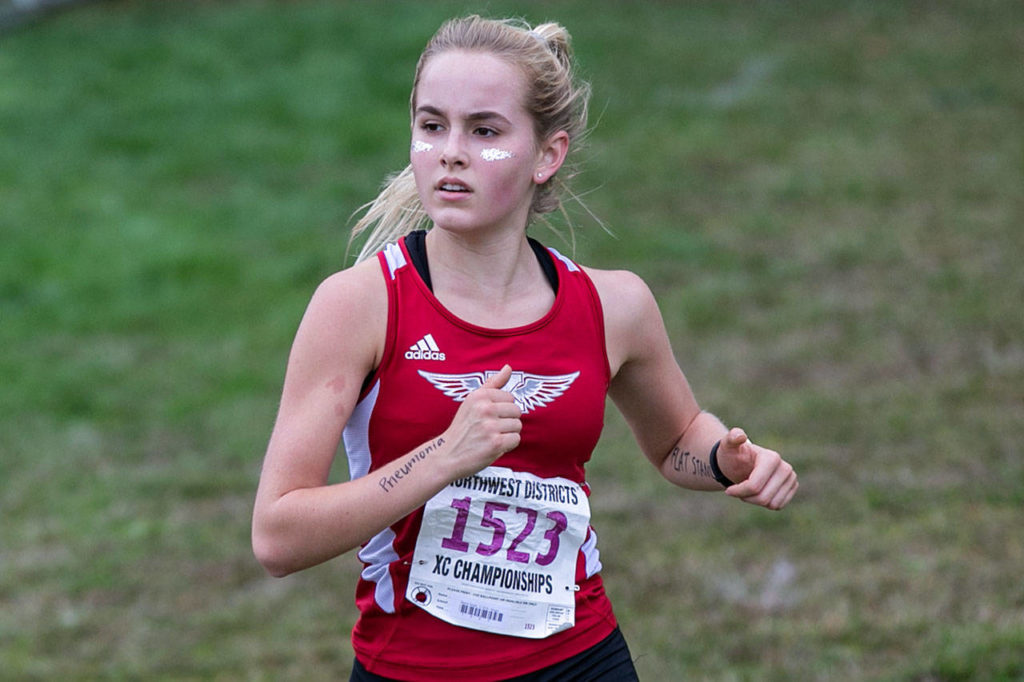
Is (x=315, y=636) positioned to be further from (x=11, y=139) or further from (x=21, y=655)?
(x=11, y=139)

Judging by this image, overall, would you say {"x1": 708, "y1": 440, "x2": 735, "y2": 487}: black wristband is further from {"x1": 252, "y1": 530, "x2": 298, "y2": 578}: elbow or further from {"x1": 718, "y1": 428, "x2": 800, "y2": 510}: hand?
{"x1": 252, "y1": 530, "x2": 298, "y2": 578}: elbow

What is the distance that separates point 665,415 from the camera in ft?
9.69

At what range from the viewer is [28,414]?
788 centimetres

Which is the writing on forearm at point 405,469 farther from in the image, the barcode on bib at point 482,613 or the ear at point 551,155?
the ear at point 551,155

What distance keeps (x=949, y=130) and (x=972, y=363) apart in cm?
479

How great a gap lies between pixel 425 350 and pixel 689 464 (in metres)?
0.76

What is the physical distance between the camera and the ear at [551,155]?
106 inches

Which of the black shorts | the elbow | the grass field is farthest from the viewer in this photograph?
the grass field

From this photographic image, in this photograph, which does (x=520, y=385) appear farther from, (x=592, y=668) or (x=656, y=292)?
(x=656, y=292)

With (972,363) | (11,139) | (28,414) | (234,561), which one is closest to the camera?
(234,561)

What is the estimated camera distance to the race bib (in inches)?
101

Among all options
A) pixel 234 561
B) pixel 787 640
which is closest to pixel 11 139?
pixel 234 561

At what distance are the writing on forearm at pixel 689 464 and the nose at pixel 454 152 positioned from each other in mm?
883

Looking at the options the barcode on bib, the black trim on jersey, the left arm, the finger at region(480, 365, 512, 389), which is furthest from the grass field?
the barcode on bib
